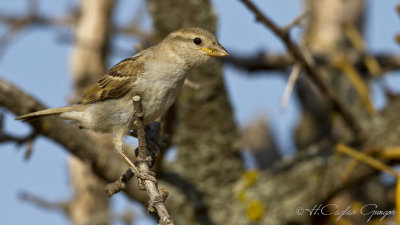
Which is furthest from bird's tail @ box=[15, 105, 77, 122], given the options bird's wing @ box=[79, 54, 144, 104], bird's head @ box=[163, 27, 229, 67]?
bird's head @ box=[163, 27, 229, 67]

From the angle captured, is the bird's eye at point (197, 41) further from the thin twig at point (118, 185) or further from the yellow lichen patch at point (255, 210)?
the yellow lichen patch at point (255, 210)

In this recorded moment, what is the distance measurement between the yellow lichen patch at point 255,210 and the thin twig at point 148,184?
6.56ft

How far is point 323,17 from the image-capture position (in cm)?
720

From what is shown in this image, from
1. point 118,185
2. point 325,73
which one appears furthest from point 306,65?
point 325,73

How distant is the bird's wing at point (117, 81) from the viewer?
409 centimetres

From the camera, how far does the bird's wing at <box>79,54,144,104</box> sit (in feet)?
13.4

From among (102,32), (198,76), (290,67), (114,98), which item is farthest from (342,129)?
(102,32)

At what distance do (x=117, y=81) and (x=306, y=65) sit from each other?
1.53 m

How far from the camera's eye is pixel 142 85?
3969mm

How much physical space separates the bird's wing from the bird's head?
298 mm

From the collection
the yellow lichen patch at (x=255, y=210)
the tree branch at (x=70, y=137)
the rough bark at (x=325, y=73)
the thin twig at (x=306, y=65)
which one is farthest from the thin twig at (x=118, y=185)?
the rough bark at (x=325, y=73)

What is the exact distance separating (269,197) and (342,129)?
110cm

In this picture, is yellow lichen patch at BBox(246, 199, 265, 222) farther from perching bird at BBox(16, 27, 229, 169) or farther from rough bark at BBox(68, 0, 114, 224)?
rough bark at BBox(68, 0, 114, 224)

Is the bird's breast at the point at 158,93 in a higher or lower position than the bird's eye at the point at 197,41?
lower
